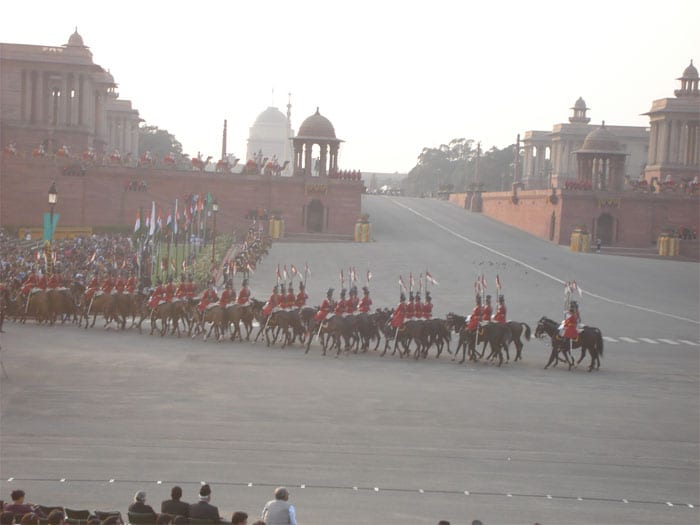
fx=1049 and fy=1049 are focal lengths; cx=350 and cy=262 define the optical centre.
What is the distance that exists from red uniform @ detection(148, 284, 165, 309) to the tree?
10738 centimetres

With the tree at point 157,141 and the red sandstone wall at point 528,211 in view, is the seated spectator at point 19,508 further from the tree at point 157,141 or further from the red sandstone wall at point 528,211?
the tree at point 157,141

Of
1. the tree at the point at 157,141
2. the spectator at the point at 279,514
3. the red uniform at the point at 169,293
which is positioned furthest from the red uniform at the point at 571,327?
the tree at the point at 157,141

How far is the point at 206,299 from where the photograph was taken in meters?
31.8

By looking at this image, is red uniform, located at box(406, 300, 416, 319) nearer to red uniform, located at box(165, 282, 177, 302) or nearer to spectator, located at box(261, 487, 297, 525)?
red uniform, located at box(165, 282, 177, 302)

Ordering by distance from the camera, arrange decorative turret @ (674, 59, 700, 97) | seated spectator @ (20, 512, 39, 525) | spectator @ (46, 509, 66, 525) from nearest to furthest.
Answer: spectator @ (46, 509, 66, 525) → seated spectator @ (20, 512, 39, 525) → decorative turret @ (674, 59, 700, 97)

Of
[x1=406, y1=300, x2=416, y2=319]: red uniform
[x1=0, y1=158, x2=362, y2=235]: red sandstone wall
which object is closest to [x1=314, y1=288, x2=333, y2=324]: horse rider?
[x1=406, y1=300, x2=416, y2=319]: red uniform

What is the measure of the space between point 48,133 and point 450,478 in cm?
7503

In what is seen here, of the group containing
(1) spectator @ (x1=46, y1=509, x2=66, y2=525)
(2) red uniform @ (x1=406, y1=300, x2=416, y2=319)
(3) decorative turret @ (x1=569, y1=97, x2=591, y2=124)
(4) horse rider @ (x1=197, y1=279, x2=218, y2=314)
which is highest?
(3) decorative turret @ (x1=569, y1=97, x2=591, y2=124)

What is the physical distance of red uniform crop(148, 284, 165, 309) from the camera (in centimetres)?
3208

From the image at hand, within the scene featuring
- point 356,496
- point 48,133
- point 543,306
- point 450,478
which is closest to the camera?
point 356,496

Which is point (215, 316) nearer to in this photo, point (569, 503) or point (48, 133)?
point (569, 503)

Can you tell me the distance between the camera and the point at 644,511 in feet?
48.1

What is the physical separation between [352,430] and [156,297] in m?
14.9

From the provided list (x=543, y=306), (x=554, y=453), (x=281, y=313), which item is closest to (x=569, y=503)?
(x=554, y=453)
